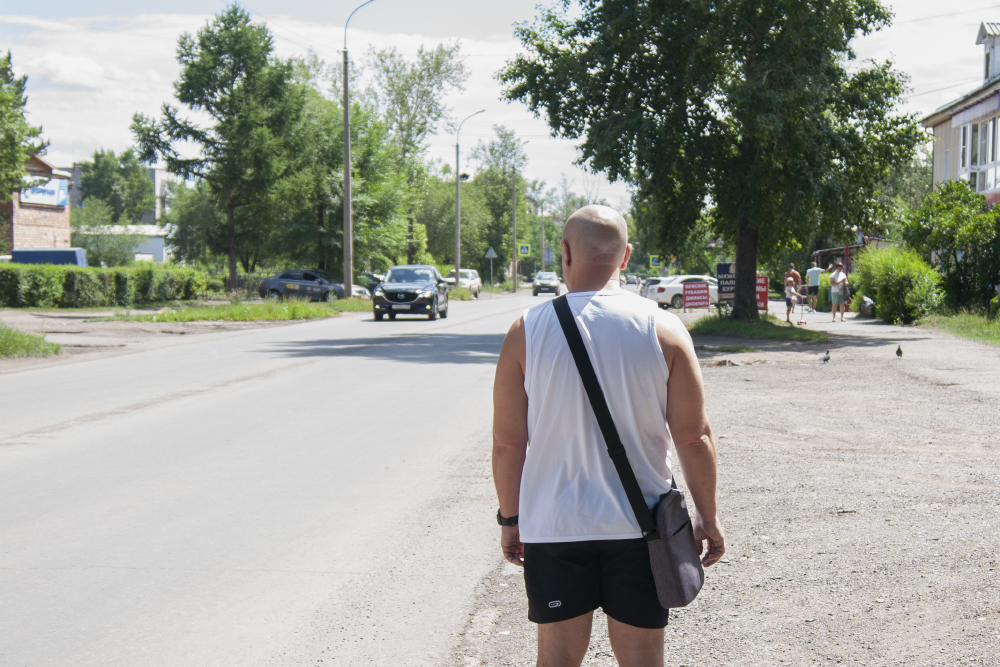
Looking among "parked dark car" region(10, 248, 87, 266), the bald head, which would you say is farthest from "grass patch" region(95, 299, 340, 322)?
the bald head

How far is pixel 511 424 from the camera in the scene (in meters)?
2.78

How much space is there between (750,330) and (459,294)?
1221 inches

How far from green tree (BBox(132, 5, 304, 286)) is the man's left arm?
4284 centimetres

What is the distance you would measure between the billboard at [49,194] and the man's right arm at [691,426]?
60037 millimetres

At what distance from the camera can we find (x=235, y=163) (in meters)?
44.1

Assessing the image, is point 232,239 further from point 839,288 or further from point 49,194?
point 839,288

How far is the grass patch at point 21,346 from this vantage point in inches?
674

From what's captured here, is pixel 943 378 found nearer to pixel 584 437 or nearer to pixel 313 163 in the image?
pixel 584 437

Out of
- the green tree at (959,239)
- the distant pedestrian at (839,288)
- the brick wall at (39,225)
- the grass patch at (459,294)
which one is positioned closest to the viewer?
the green tree at (959,239)

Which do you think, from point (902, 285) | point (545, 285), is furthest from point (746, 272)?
point (545, 285)

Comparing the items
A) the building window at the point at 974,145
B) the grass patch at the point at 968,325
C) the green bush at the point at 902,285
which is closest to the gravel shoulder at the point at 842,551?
the grass patch at the point at 968,325

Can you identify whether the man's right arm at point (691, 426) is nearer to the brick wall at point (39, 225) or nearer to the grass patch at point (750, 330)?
the grass patch at point (750, 330)

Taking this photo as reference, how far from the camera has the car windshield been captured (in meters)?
29.9

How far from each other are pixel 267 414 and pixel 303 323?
726 inches
